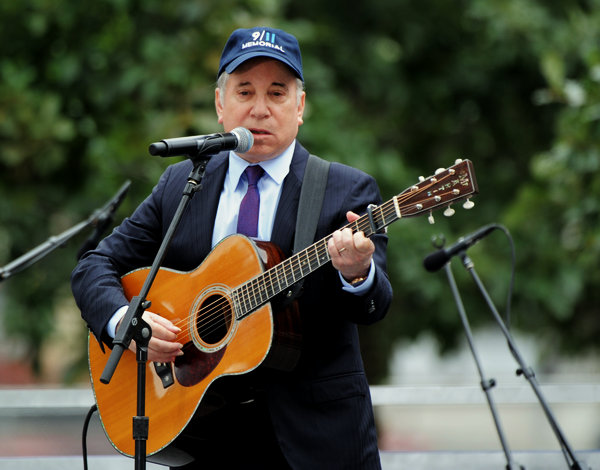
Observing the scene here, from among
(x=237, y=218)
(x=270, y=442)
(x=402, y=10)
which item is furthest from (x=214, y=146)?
(x=402, y=10)

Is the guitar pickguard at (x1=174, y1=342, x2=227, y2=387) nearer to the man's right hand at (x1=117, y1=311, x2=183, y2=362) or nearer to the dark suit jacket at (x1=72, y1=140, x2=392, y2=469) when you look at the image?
the man's right hand at (x1=117, y1=311, x2=183, y2=362)

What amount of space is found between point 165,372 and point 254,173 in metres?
0.74

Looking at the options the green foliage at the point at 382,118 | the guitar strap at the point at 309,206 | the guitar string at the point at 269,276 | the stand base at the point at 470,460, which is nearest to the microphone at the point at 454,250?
the stand base at the point at 470,460

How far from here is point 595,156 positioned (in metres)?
4.64

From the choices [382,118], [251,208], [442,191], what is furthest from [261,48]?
[382,118]

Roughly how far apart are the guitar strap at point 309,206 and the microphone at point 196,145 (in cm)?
25

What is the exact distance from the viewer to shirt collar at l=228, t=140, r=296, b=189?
2738 millimetres

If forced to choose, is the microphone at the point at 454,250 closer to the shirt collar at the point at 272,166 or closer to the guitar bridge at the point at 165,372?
the shirt collar at the point at 272,166

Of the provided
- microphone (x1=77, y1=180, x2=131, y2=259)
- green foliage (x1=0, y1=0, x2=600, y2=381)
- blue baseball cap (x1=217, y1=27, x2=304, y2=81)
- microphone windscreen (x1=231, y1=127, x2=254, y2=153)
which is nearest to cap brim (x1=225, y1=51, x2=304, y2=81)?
blue baseball cap (x1=217, y1=27, x2=304, y2=81)

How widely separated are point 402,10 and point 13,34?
308 centimetres

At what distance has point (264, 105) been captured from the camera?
272 cm

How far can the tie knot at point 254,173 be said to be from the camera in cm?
277

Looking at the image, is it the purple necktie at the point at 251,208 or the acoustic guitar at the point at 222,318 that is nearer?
the acoustic guitar at the point at 222,318

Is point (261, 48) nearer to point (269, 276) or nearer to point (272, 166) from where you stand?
point (272, 166)
